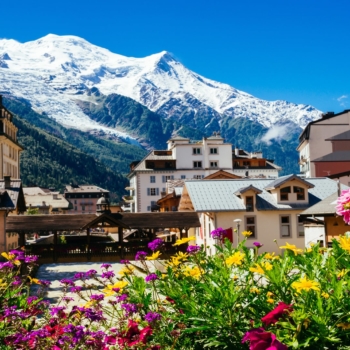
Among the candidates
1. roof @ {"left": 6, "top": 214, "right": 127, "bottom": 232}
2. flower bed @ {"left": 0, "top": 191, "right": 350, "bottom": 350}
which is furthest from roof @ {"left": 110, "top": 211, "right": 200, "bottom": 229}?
flower bed @ {"left": 0, "top": 191, "right": 350, "bottom": 350}

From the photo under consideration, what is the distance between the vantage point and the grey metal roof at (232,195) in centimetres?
3266

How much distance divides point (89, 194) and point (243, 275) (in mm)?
170008

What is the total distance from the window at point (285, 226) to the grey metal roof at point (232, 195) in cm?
67

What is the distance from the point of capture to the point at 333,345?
4.75 metres

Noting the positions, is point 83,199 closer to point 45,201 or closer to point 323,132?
point 45,201

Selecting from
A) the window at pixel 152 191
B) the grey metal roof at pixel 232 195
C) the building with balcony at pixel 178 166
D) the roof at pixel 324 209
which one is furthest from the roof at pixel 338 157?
the window at pixel 152 191

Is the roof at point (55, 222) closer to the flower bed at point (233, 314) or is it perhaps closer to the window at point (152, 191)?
the flower bed at point (233, 314)

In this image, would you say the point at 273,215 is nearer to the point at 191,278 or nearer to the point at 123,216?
the point at 123,216

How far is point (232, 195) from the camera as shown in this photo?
3406cm

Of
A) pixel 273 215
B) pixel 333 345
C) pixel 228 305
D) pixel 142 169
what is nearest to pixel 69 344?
pixel 228 305

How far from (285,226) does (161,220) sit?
26.6 feet

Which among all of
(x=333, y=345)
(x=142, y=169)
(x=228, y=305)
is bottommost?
(x=333, y=345)

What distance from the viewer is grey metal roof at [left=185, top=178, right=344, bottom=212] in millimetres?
32656

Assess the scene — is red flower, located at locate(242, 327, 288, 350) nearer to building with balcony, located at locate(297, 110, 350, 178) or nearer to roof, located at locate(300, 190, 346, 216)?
roof, located at locate(300, 190, 346, 216)
